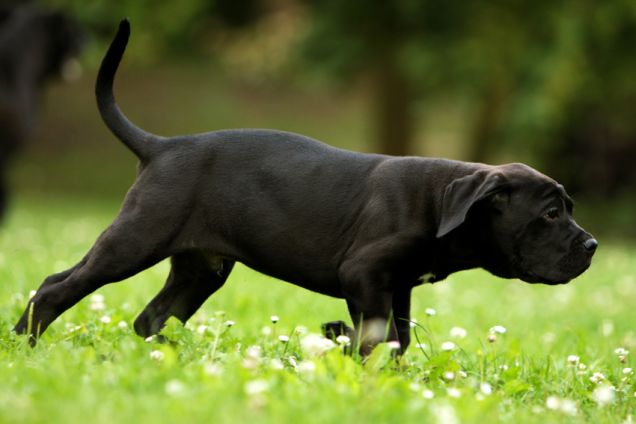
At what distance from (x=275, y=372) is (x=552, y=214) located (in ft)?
4.94

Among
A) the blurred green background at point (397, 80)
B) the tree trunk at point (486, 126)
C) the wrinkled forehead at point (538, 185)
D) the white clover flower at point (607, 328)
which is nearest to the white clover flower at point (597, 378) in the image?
the wrinkled forehead at point (538, 185)

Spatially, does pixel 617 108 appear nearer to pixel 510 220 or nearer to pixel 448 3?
pixel 448 3

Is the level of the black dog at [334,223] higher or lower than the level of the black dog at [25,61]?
higher

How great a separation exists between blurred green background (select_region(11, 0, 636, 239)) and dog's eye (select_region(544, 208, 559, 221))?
11.0 meters

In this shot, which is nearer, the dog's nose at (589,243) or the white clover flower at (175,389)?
the white clover flower at (175,389)

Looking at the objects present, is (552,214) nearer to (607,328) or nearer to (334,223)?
(334,223)

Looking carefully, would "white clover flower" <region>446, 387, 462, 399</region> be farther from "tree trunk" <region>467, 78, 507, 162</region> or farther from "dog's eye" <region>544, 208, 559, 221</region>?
"tree trunk" <region>467, 78, 507, 162</region>

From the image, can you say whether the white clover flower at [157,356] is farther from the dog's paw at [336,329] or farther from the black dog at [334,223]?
the dog's paw at [336,329]

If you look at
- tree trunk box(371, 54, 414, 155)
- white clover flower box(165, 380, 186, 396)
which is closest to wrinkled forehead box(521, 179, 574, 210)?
white clover flower box(165, 380, 186, 396)

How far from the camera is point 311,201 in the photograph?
4.23 metres

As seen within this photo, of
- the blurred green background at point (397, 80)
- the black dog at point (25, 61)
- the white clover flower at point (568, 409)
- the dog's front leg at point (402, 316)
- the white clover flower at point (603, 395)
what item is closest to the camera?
the white clover flower at point (568, 409)

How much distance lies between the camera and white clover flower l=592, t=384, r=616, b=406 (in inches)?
132

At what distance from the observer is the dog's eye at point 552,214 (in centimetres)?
408

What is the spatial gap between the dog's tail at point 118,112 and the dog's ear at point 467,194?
1.39 metres
